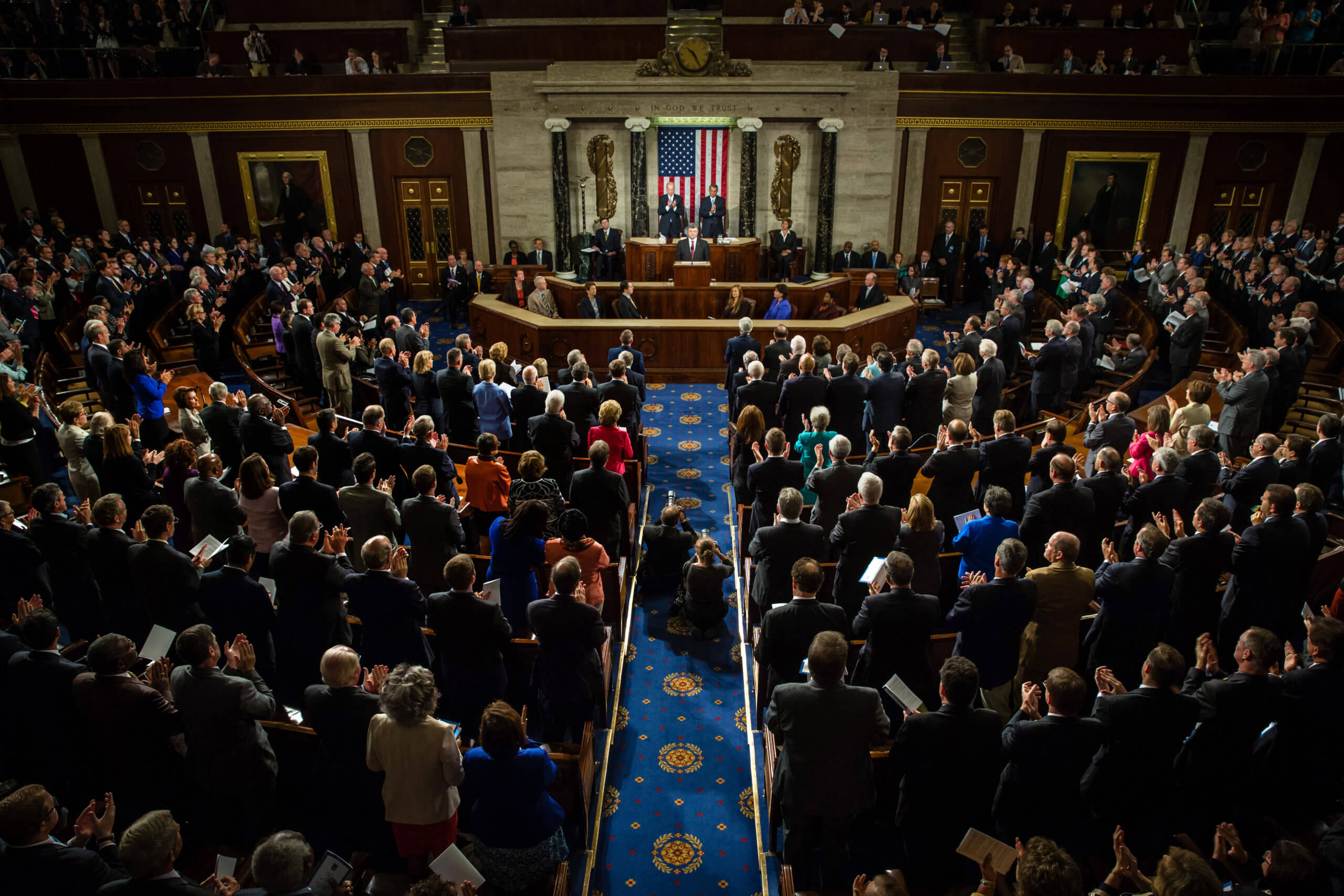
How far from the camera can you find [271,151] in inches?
634

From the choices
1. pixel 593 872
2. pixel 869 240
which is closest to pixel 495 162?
pixel 869 240

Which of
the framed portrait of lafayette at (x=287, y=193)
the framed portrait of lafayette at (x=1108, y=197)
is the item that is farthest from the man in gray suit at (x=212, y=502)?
the framed portrait of lafayette at (x=1108, y=197)

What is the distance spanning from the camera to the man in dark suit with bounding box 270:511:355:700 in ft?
13.8

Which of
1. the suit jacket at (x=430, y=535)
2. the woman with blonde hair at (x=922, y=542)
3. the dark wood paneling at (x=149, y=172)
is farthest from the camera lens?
the dark wood paneling at (x=149, y=172)

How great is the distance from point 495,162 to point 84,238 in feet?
22.7

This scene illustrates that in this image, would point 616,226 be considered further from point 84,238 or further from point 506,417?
point 506,417

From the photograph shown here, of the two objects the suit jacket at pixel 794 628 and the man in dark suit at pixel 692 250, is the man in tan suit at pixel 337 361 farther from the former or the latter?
the suit jacket at pixel 794 628

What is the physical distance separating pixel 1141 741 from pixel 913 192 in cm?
1436

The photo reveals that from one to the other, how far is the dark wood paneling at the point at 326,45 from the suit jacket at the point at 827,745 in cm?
1714

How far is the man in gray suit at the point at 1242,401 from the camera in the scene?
24.1ft

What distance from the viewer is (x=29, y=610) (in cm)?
397

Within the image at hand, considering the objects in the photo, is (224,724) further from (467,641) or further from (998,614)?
(998,614)

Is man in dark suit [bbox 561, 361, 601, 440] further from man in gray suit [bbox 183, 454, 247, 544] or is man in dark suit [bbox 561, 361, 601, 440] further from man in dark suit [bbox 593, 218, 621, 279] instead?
man in dark suit [bbox 593, 218, 621, 279]

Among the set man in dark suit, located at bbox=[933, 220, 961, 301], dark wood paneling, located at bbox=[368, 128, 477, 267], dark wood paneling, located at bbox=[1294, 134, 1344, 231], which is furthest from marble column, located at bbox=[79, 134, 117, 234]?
dark wood paneling, located at bbox=[1294, 134, 1344, 231]
